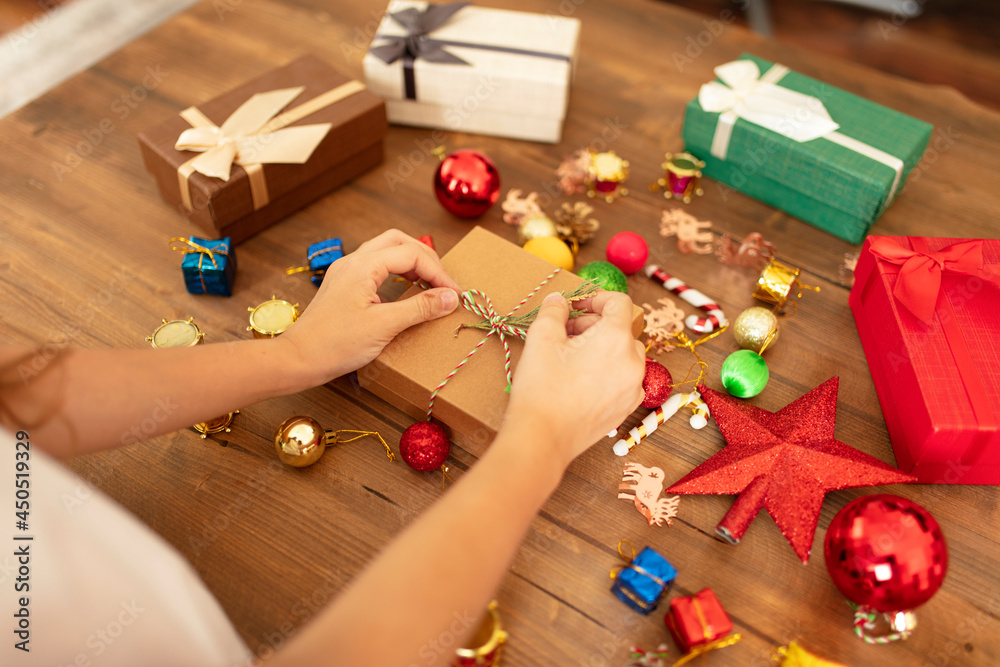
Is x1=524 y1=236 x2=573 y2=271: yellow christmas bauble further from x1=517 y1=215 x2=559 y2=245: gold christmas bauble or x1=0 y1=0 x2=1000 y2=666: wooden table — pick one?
x1=0 y1=0 x2=1000 y2=666: wooden table

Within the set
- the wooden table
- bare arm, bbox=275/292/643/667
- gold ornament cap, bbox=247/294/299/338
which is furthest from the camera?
gold ornament cap, bbox=247/294/299/338

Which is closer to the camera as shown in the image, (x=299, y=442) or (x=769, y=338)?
(x=299, y=442)

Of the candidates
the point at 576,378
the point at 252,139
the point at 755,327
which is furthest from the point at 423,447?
the point at 252,139

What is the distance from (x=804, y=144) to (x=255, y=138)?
1035mm

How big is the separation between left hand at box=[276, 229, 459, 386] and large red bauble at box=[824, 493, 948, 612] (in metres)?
0.64

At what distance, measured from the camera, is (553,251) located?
1268mm

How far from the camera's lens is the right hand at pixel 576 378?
89cm

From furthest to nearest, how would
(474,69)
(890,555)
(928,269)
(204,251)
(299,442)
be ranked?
(474,69), (204,251), (928,269), (299,442), (890,555)

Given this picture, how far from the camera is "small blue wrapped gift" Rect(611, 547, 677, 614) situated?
0.90 meters

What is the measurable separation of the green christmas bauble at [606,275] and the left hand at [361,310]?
0.80 ft

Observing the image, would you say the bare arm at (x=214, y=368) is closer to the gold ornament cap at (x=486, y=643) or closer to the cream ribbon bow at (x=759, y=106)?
the gold ornament cap at (x=486, y=643)

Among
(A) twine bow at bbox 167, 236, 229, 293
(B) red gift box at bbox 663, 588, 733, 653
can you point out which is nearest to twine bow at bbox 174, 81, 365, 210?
(A) twine bow at bbox 167, 236, 229, 293

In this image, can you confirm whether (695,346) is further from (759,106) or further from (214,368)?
(214,368)

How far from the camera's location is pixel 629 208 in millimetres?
1449
